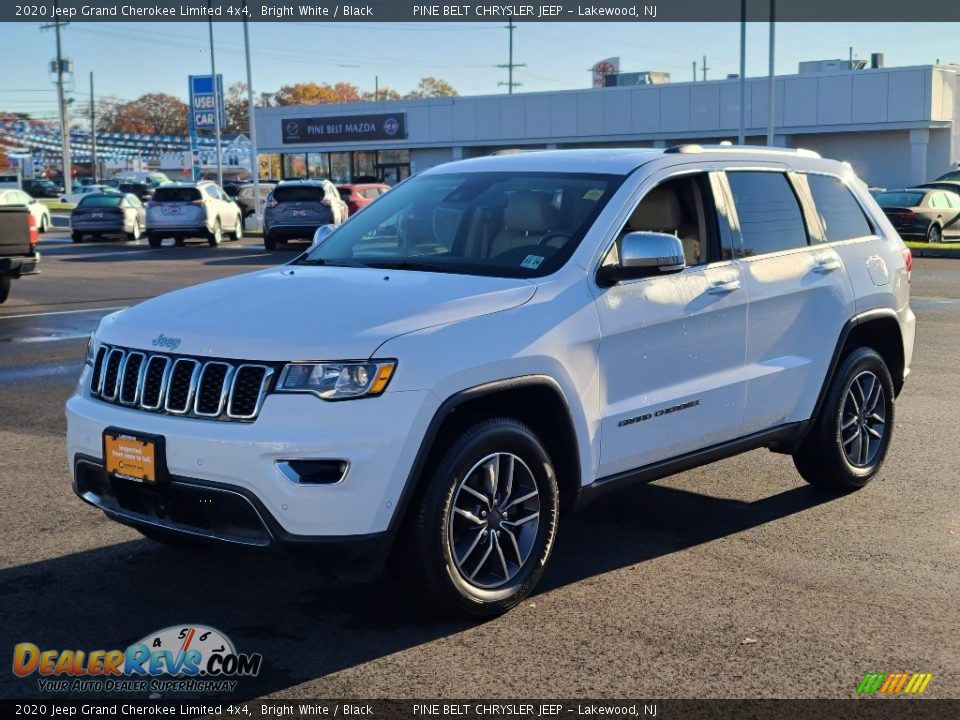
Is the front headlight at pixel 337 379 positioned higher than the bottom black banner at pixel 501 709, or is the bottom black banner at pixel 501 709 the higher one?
the front headlight at pixel 337 379

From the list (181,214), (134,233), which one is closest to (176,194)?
(181,214)

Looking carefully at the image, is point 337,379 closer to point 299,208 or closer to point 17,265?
point 17,265

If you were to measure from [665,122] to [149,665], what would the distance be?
187 feet

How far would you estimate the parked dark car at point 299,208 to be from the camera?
2911cm

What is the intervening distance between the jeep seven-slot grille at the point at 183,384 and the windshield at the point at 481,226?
1237 millimetres

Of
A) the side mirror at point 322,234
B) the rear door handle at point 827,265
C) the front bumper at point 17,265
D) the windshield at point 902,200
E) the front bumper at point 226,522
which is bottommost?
the front bumper at point 226,522

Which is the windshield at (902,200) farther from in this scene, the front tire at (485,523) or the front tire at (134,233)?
the front tire at (485,523)

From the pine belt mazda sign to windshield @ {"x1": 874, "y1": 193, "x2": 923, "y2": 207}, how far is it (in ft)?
133

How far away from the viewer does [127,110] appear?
534ft

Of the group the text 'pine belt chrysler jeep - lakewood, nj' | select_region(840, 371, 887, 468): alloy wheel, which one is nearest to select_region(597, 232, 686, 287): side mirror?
the text 'pine belt chrysler jeep - lakewood, nj'

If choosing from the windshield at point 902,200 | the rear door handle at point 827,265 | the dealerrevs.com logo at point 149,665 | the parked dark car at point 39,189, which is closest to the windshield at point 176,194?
the windshield at point 902,200

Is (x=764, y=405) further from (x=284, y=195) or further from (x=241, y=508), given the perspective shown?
(x=284, y=195)

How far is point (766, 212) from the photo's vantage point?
6.45m

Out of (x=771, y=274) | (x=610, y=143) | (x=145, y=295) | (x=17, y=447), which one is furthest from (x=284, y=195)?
(x=610, y=143)
